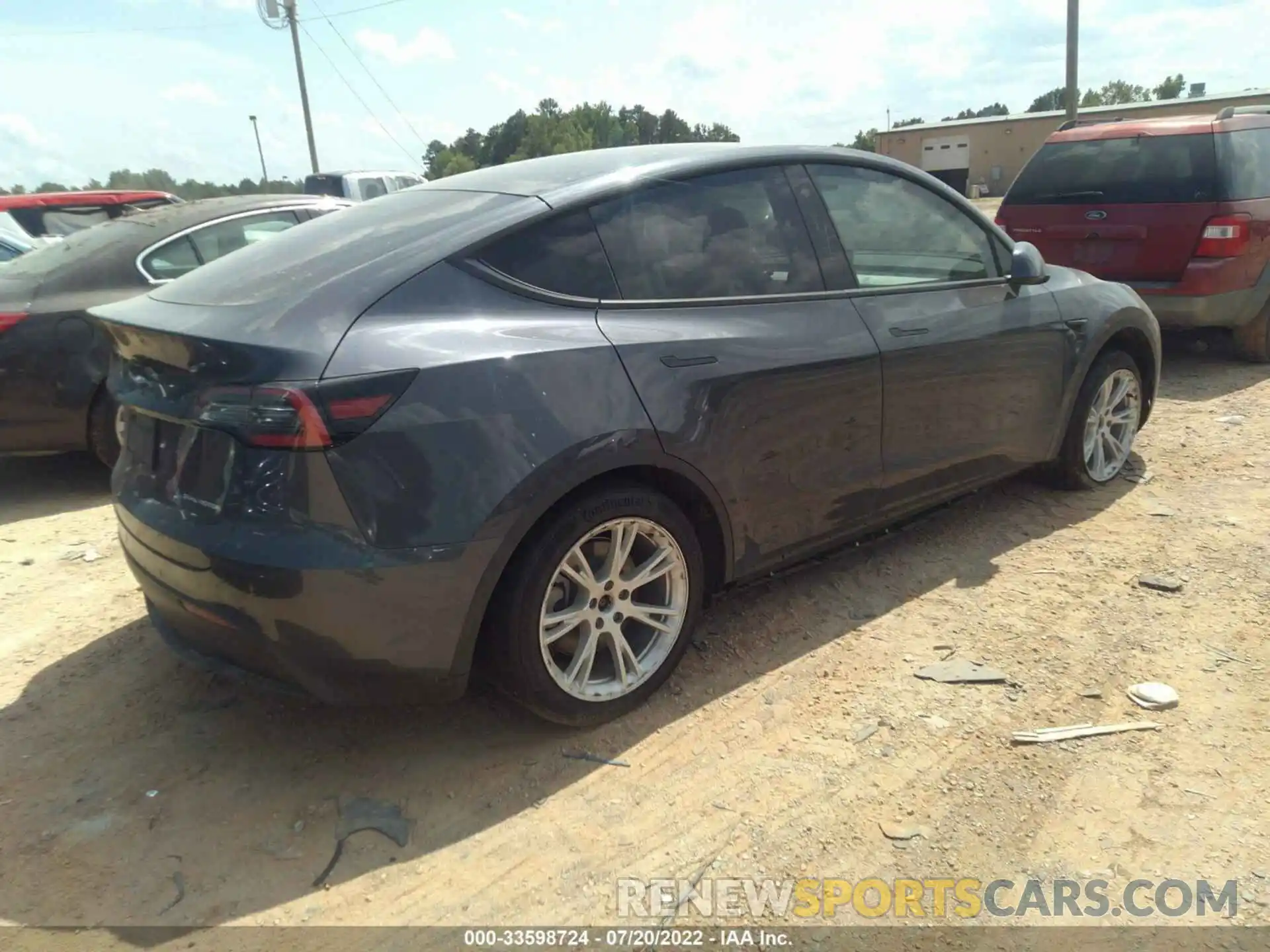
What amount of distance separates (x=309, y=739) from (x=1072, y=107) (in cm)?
1803

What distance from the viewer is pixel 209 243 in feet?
19.2

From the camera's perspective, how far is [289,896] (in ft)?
7.75

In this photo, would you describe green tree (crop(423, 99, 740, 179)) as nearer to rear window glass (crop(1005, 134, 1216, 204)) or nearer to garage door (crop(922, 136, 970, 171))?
garage door (crop(922, 136, 970, 171))

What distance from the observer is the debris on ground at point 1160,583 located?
3.78 meters

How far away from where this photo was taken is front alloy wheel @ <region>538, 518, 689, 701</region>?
284 cm

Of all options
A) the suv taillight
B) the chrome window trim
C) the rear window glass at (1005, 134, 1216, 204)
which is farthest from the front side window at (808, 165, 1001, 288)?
the rear window glass at (1005, 134, 1216, 204)

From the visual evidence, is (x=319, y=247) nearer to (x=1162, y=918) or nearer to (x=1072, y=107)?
(x=1162, y=918)

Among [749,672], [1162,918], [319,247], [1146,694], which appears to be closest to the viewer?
[1162,918]

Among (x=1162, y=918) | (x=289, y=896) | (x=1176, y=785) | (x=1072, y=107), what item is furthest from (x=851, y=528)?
(x=1072, y=107)

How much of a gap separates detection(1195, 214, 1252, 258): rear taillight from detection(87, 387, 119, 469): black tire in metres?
7.01

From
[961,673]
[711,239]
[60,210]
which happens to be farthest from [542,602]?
[60,210]

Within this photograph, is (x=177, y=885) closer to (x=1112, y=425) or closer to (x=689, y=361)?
(x=689, y=361)

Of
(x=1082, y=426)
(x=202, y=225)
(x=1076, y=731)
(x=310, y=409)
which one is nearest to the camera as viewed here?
(x=310, y=409)

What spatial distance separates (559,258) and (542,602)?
1020mm
